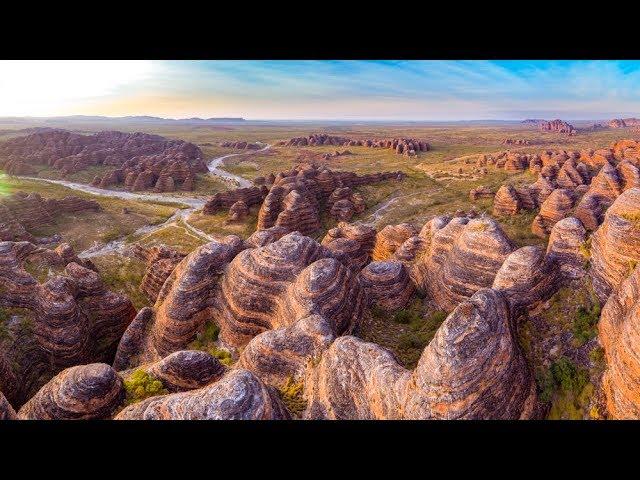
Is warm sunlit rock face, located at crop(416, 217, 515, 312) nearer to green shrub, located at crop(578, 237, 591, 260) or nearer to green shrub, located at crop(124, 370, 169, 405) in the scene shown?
green shrub, located at crop(578, 237, 591, 260)

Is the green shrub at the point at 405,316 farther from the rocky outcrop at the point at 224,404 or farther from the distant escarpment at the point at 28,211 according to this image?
the distant escarpment at the point at 28,211

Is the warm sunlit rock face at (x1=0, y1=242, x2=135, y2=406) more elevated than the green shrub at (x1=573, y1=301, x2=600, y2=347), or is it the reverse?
the green shrub at (x1=573, y1=301, x2=600, y2=347)

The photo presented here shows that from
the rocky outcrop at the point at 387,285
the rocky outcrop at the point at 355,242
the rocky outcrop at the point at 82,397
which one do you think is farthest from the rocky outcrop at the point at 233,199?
the rocky outcrop at the point at 82,397

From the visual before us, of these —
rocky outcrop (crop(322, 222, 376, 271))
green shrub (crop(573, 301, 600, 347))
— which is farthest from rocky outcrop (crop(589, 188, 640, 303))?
rocky outcrop (crop(322, 222, 376, 271))

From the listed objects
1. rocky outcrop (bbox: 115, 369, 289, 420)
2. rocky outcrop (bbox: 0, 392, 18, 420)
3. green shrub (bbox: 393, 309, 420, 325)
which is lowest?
green shrub (bbox: 393, 309, 420, 325)

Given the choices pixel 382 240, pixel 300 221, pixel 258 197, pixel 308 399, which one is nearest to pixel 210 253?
pixel 308 399

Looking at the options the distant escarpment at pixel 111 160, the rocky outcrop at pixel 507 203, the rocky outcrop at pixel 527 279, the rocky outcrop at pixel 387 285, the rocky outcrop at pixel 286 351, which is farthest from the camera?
the distant escarpment at pixel 111 160

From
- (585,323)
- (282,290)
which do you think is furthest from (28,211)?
(585,323)
